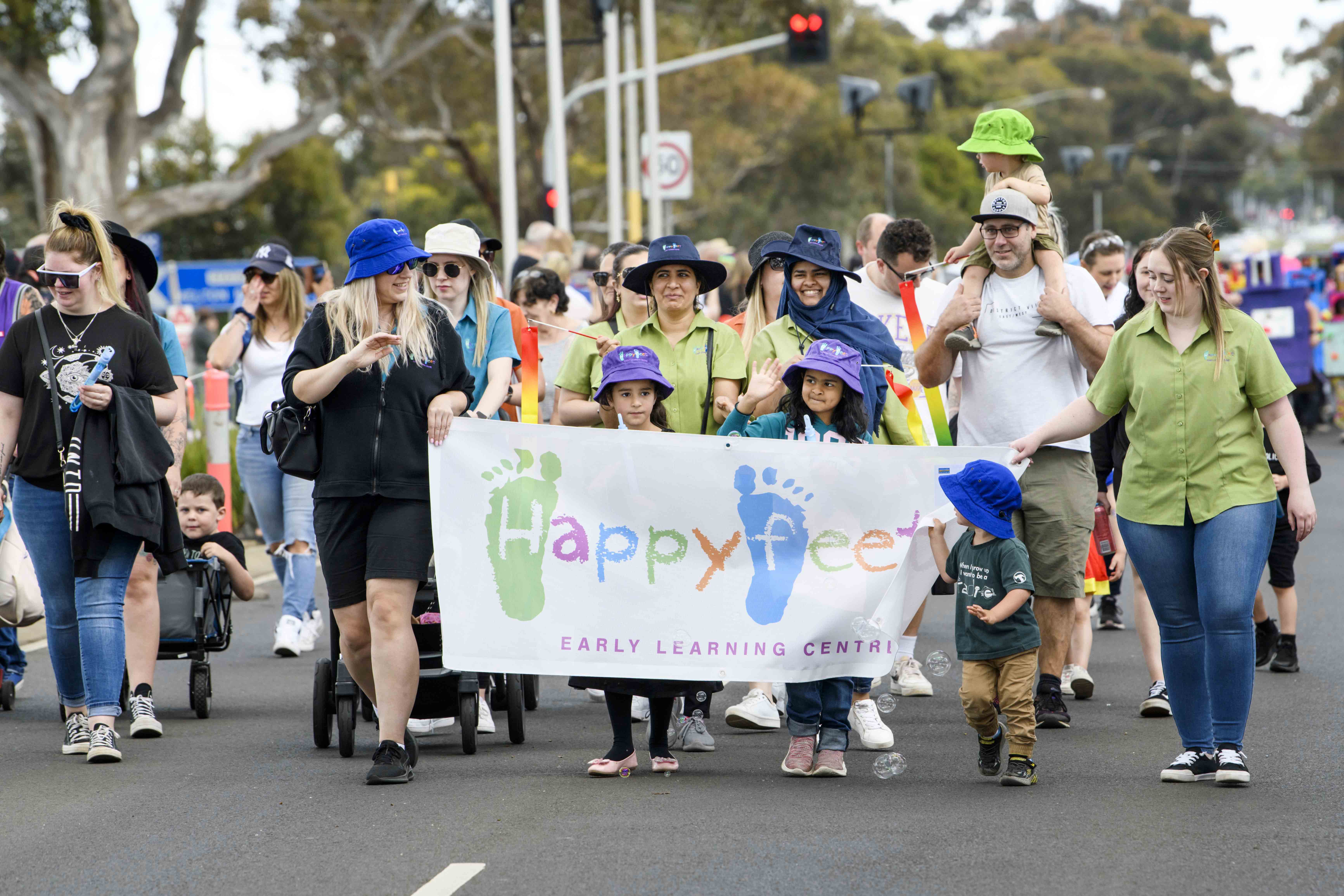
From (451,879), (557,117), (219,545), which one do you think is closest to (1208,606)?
(451,879)

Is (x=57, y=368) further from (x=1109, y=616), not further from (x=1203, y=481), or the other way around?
(x=1109, y=616)

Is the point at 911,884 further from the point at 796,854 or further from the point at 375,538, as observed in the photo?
the point at 375,538

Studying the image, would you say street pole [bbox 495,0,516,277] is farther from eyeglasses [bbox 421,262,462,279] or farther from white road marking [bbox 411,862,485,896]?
white road marking [bbox 411,862,485,896]

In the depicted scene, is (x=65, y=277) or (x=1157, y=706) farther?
(x=1157, y=706)

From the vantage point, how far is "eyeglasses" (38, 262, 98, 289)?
280 inches

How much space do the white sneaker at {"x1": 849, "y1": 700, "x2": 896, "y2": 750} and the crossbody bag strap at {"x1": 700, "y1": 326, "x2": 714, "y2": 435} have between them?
1328 mm

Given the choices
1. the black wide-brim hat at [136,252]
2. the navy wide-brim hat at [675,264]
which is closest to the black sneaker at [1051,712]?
the navy wide-brim hat at [675,264]

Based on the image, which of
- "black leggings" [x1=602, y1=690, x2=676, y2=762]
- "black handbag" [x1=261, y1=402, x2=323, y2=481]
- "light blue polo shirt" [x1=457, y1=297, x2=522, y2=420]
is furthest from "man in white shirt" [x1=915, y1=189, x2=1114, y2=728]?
"black handbag" [x1=261, y1=402, x2=323, y2=481]

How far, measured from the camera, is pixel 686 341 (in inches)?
300

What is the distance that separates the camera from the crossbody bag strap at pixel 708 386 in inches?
296

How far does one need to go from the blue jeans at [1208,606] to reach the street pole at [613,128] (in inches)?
864

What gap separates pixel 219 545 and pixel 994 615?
4136 millimetres

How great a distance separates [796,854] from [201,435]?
498 inches

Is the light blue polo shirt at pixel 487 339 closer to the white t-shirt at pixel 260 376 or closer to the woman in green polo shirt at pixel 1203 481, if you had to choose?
the white t-shirt at pixel 260 376
